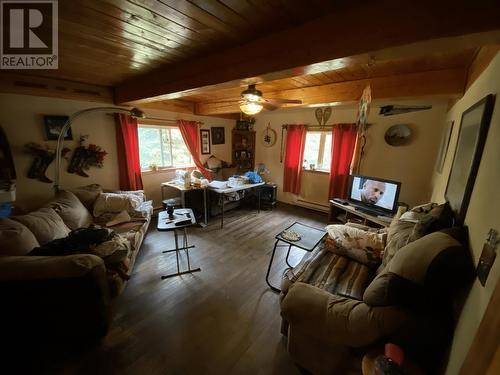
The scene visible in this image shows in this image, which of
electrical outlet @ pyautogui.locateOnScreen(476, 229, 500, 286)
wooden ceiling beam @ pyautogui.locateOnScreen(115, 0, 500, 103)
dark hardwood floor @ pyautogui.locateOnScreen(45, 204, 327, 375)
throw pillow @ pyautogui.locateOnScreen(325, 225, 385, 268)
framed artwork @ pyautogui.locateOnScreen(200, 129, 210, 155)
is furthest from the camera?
framed artwork @ pyautogui.locateOnScreen(200, 129, 210, 155)

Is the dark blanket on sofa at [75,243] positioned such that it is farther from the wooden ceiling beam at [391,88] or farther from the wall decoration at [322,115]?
the wall decoration at [322,115]

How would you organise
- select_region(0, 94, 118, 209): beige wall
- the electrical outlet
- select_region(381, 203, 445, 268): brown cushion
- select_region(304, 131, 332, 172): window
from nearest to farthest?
the electrical outlet, select_region(381, 203, 445, 268): brown cushion, select_region(0, 94, 118, 209): beige wall, select_region(304, 131, 332, 172): window

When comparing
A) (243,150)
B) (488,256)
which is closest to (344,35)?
(488,256)

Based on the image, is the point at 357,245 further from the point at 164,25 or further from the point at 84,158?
the point at 84,158

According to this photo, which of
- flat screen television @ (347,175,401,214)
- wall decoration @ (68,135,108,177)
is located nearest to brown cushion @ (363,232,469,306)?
flat screen television @ (347,175,401,214)

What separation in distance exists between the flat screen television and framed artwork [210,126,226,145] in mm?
3094

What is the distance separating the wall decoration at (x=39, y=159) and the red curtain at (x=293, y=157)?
3986 mm

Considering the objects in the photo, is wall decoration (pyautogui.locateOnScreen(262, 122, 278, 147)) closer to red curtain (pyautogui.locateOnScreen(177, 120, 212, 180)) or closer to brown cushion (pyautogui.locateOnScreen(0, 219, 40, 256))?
red curtain (pyautogui.locateOnScreen(177, 120, 212, 180))

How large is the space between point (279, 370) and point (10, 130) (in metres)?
3.81

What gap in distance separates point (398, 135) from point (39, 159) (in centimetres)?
529

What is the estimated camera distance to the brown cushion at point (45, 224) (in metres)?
1.79

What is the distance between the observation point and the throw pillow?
1.76m

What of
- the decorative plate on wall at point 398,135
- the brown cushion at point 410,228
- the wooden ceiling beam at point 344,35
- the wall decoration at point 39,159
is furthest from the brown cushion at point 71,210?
the decorative plate on wall at point 398,135

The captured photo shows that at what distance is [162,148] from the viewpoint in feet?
13.4
